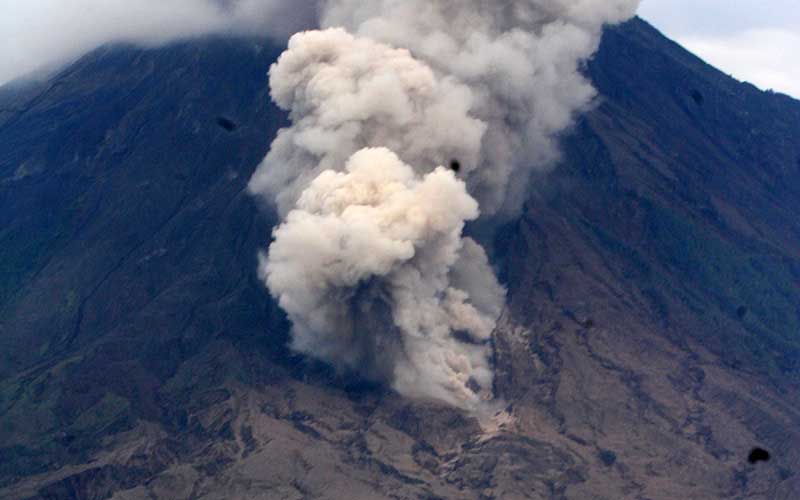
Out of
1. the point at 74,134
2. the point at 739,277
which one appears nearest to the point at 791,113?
the point at 739,277

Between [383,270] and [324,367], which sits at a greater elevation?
[383,270]

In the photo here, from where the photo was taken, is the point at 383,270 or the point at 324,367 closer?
the point at 383,270

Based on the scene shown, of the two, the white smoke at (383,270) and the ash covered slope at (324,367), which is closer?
the white smoke at (383,270)

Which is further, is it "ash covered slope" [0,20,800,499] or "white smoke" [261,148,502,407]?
"ash covered slope" [0,20,800,499]

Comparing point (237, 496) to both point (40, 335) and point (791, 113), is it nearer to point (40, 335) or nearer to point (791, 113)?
point (40, 335)
